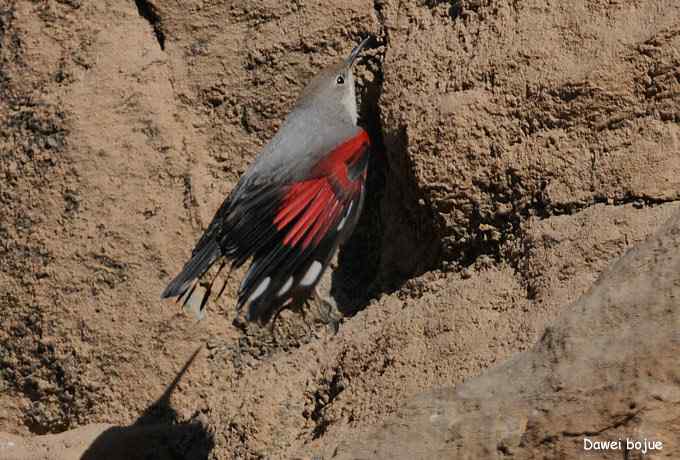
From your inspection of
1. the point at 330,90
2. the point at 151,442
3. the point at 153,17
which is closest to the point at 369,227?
the point at 330,90

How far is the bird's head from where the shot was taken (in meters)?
3.64

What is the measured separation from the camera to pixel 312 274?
3.16 meters

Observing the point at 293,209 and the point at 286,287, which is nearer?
the point at 286,287

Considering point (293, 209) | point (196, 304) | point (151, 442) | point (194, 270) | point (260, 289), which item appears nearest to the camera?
point (260, 289)

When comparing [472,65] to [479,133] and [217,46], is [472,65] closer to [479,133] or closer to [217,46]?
[479,133]

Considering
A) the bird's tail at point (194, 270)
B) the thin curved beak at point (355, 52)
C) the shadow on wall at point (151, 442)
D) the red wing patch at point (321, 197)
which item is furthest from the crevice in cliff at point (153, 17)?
the shadow on wall at point (151, 442)

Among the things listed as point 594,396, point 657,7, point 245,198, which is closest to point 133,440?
point 245,198

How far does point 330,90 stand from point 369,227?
418 millimetres

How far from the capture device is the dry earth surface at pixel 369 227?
2.50 metres

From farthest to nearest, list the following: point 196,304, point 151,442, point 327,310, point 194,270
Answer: point 196,304 → point 327,310 → point 151,442 → point 194,270

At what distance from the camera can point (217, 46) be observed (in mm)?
3820

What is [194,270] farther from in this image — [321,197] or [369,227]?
[369,227]

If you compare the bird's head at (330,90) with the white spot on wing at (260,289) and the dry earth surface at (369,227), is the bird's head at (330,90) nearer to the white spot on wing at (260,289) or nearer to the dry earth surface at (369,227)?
the dry earth surface at (369,227)

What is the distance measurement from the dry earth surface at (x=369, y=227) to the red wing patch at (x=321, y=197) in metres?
0.13
